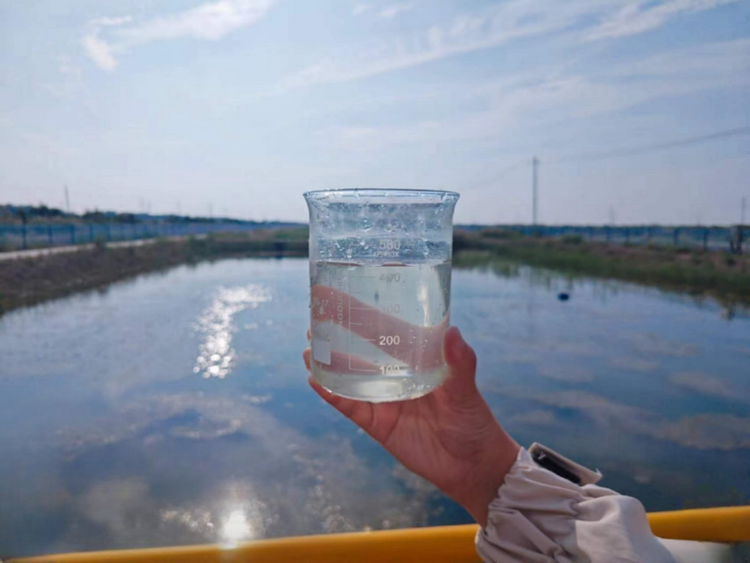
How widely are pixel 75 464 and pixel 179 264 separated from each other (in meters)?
15.7

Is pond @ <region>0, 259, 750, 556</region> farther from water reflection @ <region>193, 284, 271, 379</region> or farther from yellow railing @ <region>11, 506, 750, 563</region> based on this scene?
yellow railing @ <region>11, 506, 750, 563</region>

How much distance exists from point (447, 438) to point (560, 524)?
28 cm

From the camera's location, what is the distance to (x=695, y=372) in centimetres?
594

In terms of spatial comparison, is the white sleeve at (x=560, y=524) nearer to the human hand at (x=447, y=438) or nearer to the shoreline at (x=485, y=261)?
the human hand at (x=447, y=438)

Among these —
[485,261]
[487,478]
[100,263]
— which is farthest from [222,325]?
[485,261]

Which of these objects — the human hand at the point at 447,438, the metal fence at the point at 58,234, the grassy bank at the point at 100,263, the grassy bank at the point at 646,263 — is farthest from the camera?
the metal fence at the point at 58,234

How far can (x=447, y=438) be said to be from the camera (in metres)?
1.12

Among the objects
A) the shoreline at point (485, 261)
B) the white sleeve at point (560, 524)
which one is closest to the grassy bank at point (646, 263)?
the shoreline at point (485, 261)

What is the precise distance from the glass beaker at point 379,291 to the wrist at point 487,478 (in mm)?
260

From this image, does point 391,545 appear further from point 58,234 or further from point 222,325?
point 58,234

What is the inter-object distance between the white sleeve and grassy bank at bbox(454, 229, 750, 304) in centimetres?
1084

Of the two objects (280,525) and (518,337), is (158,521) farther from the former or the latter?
(518,337)

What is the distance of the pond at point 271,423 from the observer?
11.1ft

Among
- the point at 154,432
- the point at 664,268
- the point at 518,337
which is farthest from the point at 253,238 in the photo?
the point at 154,432
